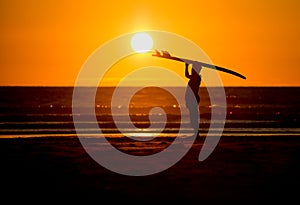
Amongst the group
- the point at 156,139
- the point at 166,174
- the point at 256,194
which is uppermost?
the point at 156,139

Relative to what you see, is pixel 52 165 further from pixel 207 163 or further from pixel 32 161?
pixel 207 163

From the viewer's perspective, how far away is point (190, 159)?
13836 millimetres

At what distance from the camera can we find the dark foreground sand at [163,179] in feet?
30.8

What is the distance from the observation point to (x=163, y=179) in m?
11.1

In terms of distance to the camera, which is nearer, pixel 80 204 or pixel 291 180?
pixel 80 204

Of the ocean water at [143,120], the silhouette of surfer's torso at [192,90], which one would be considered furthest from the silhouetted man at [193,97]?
the ocean water at [143,120]

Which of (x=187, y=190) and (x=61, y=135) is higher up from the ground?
(x=61, y=135)

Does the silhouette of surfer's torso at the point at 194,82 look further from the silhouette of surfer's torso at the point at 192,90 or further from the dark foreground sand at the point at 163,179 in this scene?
the dark foreground sand at the point at 163,179

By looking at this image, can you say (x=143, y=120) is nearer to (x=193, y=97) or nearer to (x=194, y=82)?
(x=194, y=82)

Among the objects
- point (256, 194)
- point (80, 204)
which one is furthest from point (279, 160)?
point (80, 204)

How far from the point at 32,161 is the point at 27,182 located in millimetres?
2800

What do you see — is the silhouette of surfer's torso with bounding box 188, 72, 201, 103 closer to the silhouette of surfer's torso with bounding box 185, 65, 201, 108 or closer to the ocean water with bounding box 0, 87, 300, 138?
the silhouette of surfer's torso with bounding box 185, 65, 201, 108

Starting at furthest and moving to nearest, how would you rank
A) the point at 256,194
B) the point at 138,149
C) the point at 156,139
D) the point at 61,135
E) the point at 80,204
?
1. the point at 61,135
2. the point at 156,139
3. the point at 138,149
4. the point at 256,194
5. the point at 80,204

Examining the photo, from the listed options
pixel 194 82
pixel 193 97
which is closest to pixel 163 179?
pixel 193 97
